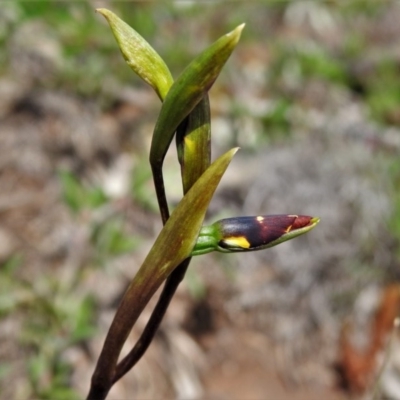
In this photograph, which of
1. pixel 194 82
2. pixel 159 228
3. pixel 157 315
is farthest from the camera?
pixel 159 228

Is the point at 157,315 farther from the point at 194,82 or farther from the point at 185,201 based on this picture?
the point at 194,82

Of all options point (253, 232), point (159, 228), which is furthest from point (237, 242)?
point (159, 228)

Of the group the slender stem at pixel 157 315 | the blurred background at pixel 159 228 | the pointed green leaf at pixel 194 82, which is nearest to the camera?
the pointed green leaf at pixel 194 82

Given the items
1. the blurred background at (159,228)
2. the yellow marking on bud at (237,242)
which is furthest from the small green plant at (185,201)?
the blurred background at (159,228)

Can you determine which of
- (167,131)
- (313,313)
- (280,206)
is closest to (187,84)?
(167,131)

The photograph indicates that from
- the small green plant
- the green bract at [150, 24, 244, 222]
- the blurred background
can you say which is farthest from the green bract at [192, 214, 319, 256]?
the blurred background

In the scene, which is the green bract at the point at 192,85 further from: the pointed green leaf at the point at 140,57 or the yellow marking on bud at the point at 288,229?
the yellow marking on bud at the point at 288,229

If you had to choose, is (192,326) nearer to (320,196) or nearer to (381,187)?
(320,196)
